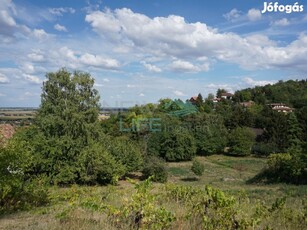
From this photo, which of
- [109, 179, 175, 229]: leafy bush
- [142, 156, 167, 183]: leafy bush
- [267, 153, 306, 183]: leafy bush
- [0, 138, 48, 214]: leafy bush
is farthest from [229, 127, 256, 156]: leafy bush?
[109, 179, 175, 229]: leafy bush

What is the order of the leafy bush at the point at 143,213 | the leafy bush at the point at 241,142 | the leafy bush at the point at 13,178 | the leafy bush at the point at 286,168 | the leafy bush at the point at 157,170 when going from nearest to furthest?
the leafy bush at the point at 143,213 → the leafy bush at the point at 13,178 → the leafy bush at the point at 286,168 → the leafy bush at the point at 157,170 → the leafy bush at the point at 241,142

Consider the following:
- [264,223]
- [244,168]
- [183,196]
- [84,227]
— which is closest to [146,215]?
[84,227]

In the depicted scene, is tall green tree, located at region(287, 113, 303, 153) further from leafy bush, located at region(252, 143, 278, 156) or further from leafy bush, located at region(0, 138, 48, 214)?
leafy bush, located at region(0, 138, 48, 214)

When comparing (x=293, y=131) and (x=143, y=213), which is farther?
(x=293, y=131)

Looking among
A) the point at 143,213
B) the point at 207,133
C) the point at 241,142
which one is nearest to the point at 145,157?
the point at 207,133

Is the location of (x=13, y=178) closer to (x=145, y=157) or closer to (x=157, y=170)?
(x=157, y=170)

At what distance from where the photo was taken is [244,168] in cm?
4459

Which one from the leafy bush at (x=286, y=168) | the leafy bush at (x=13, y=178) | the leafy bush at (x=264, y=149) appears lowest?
the leafy bush at (x=264, y=149)

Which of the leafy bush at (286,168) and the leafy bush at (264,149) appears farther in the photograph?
the leafy bush at (264,149)

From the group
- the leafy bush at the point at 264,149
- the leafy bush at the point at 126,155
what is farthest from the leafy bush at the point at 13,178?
the leafy bush at the point at 264,149

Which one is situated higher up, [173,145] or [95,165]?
[95,165]

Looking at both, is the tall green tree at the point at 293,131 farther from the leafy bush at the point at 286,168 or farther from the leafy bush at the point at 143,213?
the leafy bush at the point at 143,213

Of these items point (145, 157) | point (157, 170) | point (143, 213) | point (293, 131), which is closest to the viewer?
point (143, 213)

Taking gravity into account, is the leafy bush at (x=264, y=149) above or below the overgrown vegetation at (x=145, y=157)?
below
